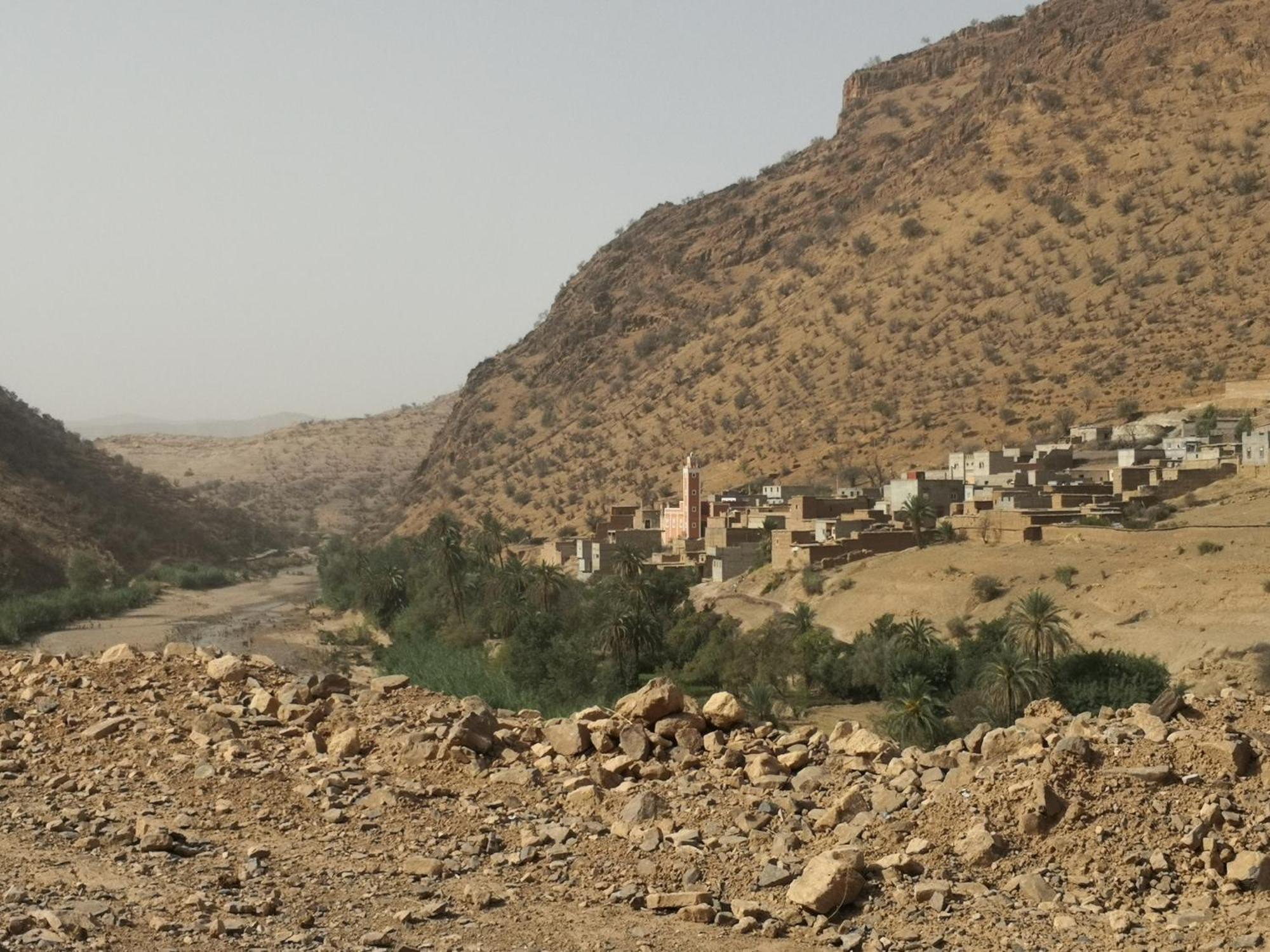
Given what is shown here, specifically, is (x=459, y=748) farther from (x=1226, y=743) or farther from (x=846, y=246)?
(x=846, y=246)

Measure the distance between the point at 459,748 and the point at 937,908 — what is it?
2.79 meters

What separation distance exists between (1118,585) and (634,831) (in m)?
22.0

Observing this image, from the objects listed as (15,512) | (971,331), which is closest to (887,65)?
(971,331)

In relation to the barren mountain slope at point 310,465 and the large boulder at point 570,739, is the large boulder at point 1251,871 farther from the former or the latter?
the barren mountain slope at point 310,465

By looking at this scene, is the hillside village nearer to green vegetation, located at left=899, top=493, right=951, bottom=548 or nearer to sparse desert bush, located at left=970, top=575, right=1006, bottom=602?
green vegetation, located at left=899, top=493, right=951, bottom=548

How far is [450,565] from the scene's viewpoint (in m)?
38.0

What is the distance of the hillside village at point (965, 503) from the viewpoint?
3291cm

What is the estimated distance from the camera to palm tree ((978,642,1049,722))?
→ 20797mm

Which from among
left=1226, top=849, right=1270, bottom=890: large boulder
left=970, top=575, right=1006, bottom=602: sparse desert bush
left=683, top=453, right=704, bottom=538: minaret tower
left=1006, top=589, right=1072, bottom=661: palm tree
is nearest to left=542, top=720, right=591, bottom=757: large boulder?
left=1226, top=849, right=1270, bottom=890: large boulder

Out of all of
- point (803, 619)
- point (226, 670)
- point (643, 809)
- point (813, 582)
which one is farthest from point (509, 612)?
point (643, 809)

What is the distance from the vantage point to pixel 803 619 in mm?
29938

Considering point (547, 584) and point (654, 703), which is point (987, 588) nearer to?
point (547, 584)

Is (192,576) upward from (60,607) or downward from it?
downward

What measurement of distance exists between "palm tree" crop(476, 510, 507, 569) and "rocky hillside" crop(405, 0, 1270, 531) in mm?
9820
